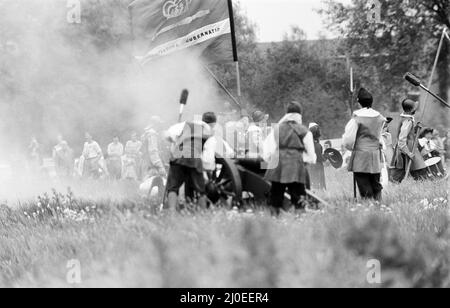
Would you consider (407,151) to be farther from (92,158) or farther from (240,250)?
(240,250)

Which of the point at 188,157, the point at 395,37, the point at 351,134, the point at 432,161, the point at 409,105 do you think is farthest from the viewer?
the point at 395,37

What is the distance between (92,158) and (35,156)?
1.33m

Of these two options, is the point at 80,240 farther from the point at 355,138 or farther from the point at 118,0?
the point at 118,0

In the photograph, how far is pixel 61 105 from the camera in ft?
59.0

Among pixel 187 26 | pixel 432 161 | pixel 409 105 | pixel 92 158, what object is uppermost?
pixel 187 26

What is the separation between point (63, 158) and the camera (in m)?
20.2

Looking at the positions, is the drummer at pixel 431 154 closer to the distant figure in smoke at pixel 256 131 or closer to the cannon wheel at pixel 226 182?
the distant figure in smoke at pixel 256 131

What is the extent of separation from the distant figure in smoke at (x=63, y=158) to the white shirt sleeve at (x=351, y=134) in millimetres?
10579

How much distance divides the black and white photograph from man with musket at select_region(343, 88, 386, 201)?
2cm

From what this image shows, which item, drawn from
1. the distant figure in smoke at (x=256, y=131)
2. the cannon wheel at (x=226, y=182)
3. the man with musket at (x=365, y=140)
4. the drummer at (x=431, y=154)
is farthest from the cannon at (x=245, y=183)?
the drummer at (x=431, y=154)

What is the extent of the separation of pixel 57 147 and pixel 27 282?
13.4m

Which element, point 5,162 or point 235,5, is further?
point 235,5

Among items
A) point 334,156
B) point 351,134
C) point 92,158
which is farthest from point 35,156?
point 351,134
